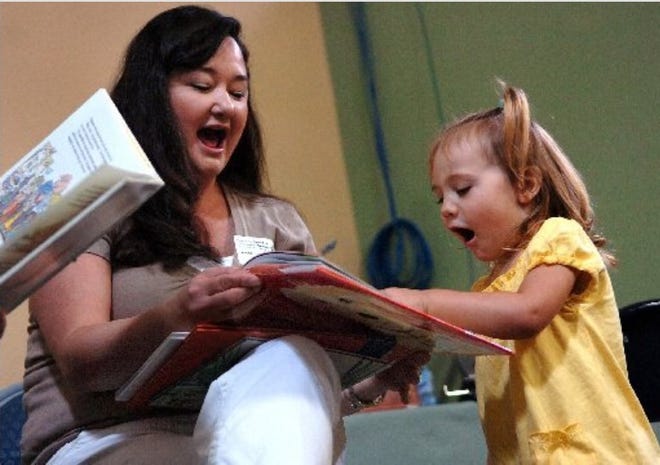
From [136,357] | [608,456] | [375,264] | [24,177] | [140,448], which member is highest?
[24,177]

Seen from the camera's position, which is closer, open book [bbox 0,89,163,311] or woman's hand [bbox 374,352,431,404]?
open book [bbox 0,89,163,311]

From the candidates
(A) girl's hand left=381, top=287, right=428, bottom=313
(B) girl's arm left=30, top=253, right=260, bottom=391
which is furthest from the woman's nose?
(A) girl's hand left=381, top=287, right=428, bottom=313

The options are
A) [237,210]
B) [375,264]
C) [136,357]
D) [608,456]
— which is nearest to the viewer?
[136,357]

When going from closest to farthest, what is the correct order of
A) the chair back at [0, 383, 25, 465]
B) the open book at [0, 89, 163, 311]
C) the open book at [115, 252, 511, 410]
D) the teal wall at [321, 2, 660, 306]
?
the open book at [0, 89, 163, 311] < the open book at [115, 252, 511, 410] < the chair back at [0, 383, 25, 465] < the teal wall at [321, 2, 660, 306]

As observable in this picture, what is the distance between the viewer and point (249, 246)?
1483mm

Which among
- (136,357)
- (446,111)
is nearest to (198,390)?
(136,357)

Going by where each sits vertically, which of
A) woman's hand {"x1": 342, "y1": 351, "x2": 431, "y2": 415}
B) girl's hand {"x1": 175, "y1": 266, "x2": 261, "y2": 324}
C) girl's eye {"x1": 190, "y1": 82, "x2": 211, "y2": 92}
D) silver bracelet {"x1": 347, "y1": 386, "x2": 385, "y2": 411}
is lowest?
silver bracelet {"x1": 347, "y1": 386, "x2": 385, "y2": 411}

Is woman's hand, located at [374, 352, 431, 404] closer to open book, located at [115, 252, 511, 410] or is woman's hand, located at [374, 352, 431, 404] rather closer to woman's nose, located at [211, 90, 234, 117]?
open book, located at [115, 252, 511, 410]

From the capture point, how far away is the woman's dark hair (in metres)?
1.38

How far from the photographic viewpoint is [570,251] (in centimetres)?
135

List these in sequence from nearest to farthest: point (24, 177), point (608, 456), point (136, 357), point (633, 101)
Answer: point (24, 177), point (136, 357), point (608, 456), point (633, 101)

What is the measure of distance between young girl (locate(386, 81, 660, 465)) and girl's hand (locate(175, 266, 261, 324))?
263 mm

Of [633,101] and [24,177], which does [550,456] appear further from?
[633,101]

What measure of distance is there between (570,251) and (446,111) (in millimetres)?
1916
